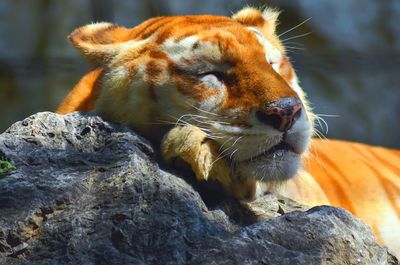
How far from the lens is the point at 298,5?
18.6 feet

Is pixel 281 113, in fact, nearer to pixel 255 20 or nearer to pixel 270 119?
pixel 270 119

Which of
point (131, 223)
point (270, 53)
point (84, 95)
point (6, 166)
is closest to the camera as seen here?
point (131, 223)

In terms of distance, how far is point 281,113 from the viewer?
2.39 m

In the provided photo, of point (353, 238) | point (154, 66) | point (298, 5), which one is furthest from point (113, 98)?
point (298, 5)

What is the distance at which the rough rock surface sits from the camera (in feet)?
6.35

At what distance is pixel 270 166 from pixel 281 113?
6.2 inches

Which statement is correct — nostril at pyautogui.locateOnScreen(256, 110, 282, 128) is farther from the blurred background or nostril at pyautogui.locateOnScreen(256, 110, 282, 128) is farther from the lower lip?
the blurred background

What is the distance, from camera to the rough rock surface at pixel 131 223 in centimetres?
193

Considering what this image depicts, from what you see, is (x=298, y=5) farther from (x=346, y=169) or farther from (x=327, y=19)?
(x=346, y=169)

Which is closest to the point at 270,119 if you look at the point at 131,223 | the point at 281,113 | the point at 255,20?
the point at 281,113

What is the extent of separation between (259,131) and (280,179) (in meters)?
0.17

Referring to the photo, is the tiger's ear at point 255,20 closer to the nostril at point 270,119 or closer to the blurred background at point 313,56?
the nostril at point 270,119

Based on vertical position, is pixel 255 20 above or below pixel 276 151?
above

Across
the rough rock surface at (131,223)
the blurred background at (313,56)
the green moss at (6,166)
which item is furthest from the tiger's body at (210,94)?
the blurred background at (313,56)
